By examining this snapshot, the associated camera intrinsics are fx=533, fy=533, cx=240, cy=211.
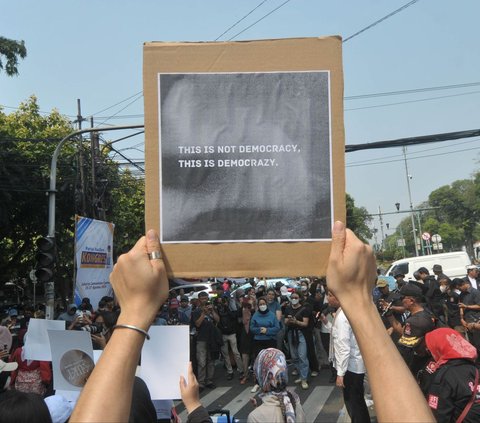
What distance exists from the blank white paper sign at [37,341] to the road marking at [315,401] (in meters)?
4.87

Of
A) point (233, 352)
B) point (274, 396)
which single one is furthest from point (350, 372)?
point (233, 352)

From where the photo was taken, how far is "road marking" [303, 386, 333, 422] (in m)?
8.49

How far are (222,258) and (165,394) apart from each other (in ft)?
4.06

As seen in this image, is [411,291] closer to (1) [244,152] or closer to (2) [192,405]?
(2) [192,405]

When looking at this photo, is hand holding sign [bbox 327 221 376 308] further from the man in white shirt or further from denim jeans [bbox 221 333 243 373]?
denim jeans [bbox 221 333 243 373]

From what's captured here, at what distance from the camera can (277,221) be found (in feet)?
6.31

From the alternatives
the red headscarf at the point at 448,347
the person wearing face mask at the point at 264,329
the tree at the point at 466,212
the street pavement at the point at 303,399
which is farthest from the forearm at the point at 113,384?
the tree at the point at 466,212

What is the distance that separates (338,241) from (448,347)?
2.63 metres

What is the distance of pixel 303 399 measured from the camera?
954 cm

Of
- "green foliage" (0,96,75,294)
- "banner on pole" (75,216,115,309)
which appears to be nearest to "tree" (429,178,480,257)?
"green foliage" (0,96,75,294)

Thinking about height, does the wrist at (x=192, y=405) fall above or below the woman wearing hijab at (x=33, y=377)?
above

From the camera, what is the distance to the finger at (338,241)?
159cm

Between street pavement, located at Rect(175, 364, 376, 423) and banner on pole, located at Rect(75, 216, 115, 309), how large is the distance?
5.23 m

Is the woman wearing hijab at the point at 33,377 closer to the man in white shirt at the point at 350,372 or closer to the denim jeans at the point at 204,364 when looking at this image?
the man in white shirt at the point at 350,372
